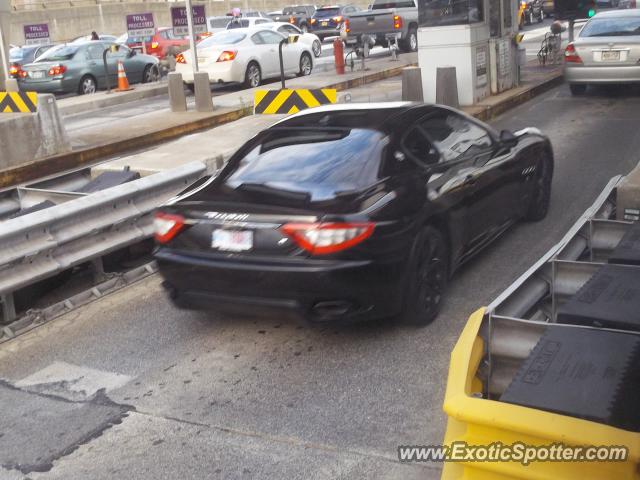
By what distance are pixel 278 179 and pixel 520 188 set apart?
2.74 m

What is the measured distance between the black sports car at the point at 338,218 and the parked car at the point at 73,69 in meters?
19.4

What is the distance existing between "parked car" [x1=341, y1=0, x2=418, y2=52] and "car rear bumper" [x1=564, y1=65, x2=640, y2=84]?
39.4 feet

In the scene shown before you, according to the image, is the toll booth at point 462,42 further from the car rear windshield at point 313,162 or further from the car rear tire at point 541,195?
the car rear windshield at point 313,162

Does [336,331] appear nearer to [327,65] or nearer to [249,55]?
[249,55]

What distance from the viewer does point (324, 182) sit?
19.3ft

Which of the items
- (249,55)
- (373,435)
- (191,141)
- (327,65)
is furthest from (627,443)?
(327,65)

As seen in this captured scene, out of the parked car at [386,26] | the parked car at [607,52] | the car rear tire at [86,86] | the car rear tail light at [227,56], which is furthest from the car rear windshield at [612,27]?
the car rear tire at [86,86]

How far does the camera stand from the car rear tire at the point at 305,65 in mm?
24922

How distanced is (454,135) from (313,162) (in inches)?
57.7

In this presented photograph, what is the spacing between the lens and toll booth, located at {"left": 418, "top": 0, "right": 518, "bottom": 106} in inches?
600

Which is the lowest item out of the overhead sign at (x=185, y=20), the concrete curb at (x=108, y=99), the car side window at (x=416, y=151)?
the concrete curb at (x=108, y=99)

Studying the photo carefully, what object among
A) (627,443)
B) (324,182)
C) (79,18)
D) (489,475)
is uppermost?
(79,18)

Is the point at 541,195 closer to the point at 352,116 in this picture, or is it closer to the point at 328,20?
the point at 352,116

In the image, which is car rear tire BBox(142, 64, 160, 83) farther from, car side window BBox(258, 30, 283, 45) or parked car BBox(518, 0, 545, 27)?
parked car BBox(518, 0, 545, 27)
